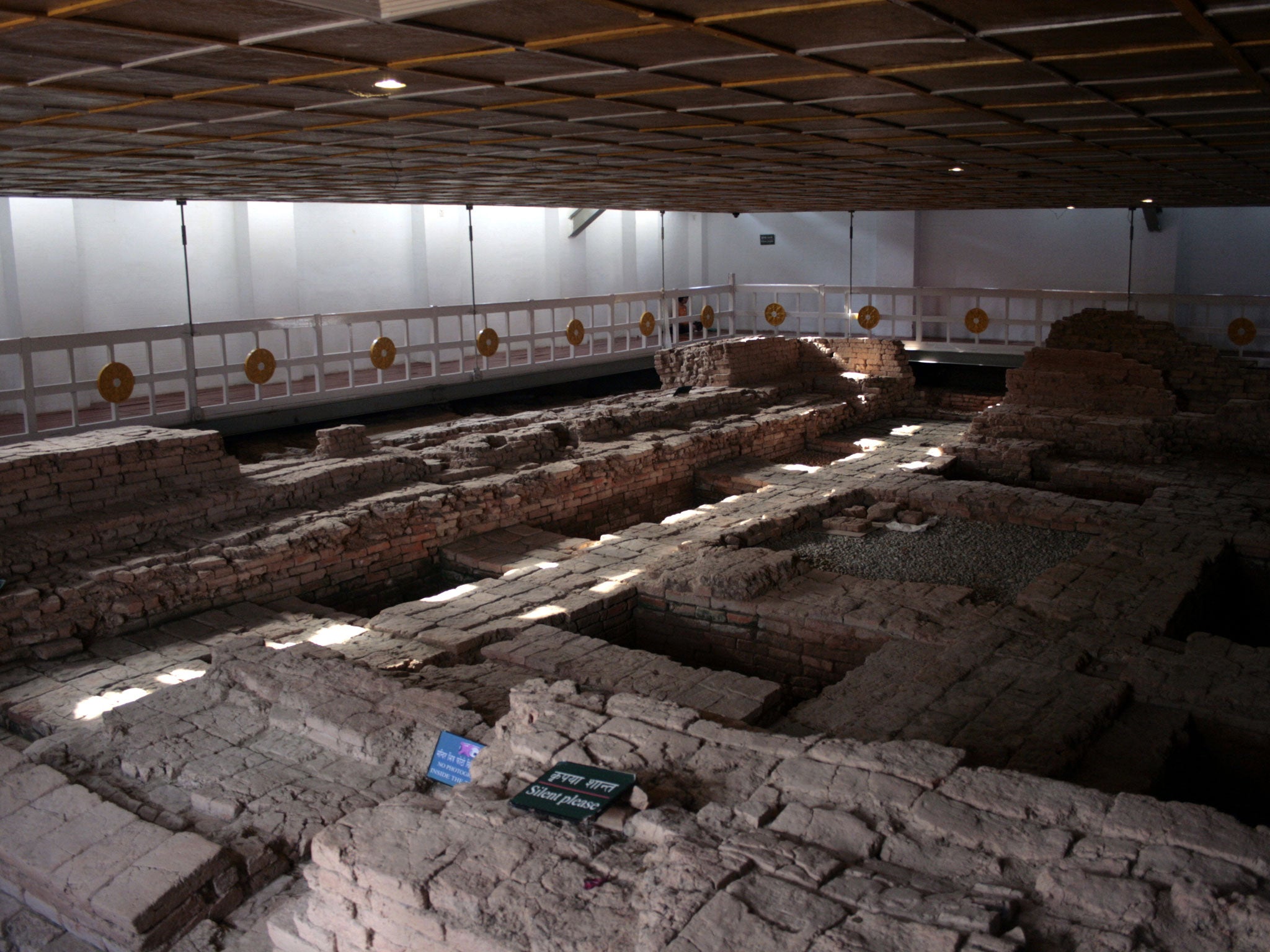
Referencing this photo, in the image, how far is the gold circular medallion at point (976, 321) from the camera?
55.1ft

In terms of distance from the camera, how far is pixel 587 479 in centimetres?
1117

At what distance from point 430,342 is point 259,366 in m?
6.08

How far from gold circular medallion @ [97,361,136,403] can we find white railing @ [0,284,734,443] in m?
0.36

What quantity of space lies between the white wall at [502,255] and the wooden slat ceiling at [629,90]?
5103mm

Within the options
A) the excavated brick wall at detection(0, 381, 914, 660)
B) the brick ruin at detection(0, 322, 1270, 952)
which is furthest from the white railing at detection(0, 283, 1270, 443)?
the excavated brick wall at detection(0, 381, 914, 660)

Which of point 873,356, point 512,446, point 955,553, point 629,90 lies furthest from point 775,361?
point 629,90

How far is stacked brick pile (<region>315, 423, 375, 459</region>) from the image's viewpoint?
10727mm

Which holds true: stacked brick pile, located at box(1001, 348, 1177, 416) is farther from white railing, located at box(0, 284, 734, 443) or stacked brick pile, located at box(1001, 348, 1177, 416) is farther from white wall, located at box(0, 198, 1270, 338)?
white railing, located at box(0, 284, 734, 443)

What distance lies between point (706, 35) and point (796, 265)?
62.7 feet

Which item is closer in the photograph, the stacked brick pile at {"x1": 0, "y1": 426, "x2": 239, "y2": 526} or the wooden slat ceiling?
the wooden slat ceiling

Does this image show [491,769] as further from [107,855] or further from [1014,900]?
[1014,900]

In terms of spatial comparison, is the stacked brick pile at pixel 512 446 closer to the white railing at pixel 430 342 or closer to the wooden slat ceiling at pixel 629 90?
the wooden slat ceiling at pixel 629 90

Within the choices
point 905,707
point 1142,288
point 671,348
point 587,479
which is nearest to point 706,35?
point 905,707

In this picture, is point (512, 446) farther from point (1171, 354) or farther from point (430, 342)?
point (1171, 354)
